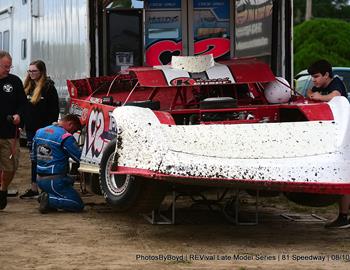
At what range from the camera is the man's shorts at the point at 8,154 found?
9797mm

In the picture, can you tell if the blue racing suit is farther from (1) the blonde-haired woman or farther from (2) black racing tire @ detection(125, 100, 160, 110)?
(1) the blonde-haired woman

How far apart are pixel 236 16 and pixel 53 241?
18.4 ft

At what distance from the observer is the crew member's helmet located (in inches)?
373

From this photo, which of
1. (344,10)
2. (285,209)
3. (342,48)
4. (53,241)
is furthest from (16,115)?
(344,10)

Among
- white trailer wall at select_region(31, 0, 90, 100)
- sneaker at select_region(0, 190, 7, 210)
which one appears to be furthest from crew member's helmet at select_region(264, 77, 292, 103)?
sneaker at select_region(0, 190, 7, 210)

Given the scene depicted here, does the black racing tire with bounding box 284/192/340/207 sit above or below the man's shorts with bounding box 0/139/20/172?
below

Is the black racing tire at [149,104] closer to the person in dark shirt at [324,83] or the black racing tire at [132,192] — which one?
the black racing tire at [132,192]

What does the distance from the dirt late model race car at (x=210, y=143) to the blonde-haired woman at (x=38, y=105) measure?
5.04 feet

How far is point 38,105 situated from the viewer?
1079cm

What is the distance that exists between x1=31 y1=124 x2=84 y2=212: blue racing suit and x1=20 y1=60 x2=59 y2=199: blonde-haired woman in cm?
122

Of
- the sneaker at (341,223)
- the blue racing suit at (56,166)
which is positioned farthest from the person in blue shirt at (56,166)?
the sneaker at (341,223)

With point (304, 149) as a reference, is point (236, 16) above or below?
above

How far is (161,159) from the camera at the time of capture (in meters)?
7.34

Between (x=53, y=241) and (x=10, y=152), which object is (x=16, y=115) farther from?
(x=53, y=241)
